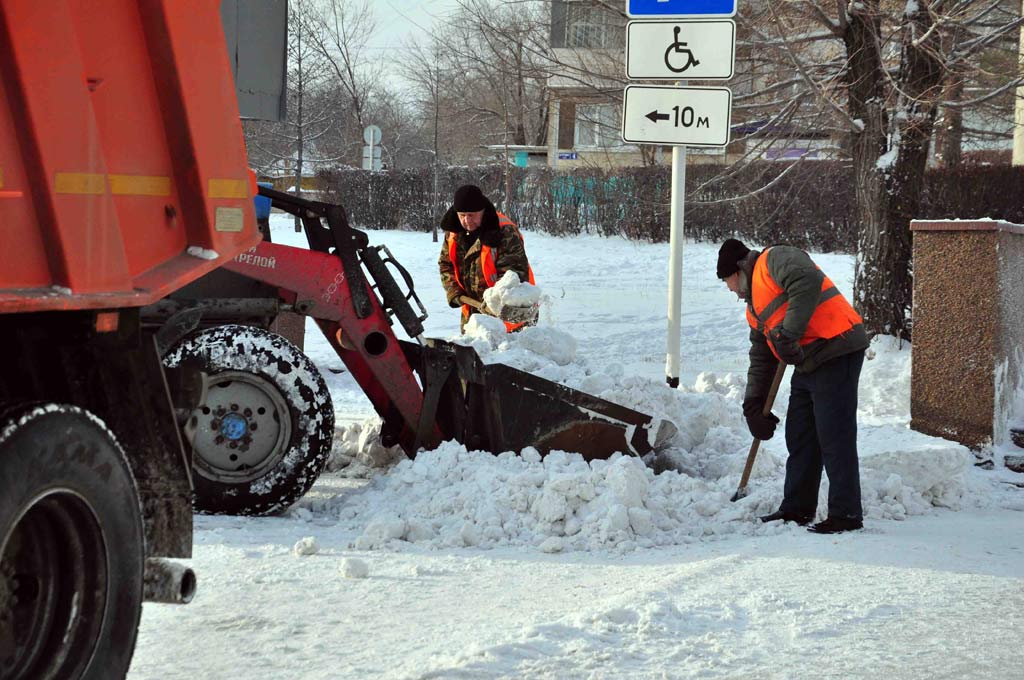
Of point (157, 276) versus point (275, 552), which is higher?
point (157, 276)

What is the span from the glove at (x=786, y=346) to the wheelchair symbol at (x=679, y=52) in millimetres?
2254

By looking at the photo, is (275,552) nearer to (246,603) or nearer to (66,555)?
(246,603)

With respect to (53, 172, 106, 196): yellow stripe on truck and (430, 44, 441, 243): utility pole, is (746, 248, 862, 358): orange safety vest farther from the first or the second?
(430, 44, 441, 243): utility pole

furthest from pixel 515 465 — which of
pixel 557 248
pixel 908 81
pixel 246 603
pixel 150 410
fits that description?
pixel 557 248

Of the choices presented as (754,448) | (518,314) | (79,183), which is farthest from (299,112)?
(79,183)

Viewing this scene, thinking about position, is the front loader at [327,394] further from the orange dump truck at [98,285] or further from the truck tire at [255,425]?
the orange dump truck at [98,285]

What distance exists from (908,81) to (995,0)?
3.15ft

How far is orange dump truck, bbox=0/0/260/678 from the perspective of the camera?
2994mm

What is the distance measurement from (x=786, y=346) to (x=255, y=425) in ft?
8.60

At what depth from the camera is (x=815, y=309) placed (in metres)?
6.31

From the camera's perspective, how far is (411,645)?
432cm

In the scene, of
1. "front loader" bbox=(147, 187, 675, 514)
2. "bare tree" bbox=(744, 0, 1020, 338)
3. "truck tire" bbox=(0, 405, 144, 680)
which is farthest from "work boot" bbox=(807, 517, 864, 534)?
"bare tree" bbox=(744, 0, 1020, 338)

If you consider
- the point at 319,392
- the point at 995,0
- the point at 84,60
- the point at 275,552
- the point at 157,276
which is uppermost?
the point at 995,0

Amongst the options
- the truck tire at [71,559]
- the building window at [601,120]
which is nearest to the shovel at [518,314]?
the building window at [601,120]
